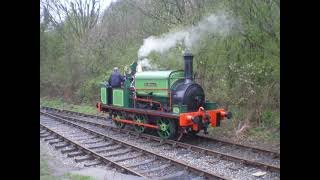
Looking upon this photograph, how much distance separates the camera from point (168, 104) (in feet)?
35.9

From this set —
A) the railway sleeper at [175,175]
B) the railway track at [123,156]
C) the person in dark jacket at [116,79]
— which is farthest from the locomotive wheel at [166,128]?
the railway sleeper at [175,175]

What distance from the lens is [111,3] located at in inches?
1057

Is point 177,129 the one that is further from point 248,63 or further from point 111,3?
point 111,3

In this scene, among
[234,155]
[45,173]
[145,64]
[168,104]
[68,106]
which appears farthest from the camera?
[68,106]

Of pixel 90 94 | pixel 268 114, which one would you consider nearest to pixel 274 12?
pixel 268 114

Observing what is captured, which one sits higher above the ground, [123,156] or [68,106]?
[68,106]

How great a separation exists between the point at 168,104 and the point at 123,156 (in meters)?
2.37

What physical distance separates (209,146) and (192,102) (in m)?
1.35

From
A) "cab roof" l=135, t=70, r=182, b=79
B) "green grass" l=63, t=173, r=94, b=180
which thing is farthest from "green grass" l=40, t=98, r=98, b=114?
"green grass" l=63, t=173, r=94, b=180

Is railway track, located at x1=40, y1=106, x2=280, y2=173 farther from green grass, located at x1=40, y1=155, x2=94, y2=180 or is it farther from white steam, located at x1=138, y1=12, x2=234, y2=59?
white steam, located at x1=138, y1=12, x2=234, y2=59

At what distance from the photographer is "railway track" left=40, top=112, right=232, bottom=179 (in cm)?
775

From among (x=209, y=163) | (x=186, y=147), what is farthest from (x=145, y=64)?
(x=209, y=163)

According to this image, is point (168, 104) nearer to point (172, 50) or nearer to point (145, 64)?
point (145, 64)
